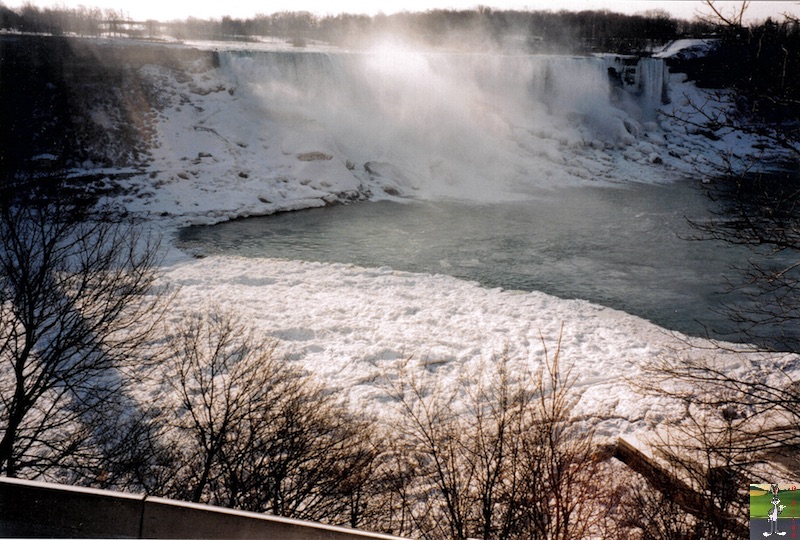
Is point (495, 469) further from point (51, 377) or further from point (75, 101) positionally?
point (75, 101)

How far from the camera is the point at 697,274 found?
15805mm

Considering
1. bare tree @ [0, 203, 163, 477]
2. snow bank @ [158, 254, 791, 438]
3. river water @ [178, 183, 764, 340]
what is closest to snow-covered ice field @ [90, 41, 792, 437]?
snow bank @ [158, 254, 791, 438]

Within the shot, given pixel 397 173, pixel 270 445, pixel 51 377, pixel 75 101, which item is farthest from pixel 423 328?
pixel 75 101

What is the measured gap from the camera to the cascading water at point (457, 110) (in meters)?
30.4

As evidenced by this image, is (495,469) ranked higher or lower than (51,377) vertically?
lower

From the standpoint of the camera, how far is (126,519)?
3816mm

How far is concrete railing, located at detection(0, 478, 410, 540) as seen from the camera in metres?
3.62

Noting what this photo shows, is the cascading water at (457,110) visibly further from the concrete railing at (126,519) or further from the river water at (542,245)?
the concrete railing at (126,519)

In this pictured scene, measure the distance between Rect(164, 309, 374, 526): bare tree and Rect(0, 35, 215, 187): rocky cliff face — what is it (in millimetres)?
17113

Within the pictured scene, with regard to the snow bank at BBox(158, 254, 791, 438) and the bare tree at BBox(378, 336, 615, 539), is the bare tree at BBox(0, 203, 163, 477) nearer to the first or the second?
the snow bank at BBox(158, 254, 791, 438)

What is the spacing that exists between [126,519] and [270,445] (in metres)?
4.67

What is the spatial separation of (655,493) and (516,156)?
28.5 meters

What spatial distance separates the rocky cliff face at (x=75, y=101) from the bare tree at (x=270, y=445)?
17.1 metres

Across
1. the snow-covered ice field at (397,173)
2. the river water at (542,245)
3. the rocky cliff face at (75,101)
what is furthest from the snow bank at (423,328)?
the rocky cliff face at (75,101)
